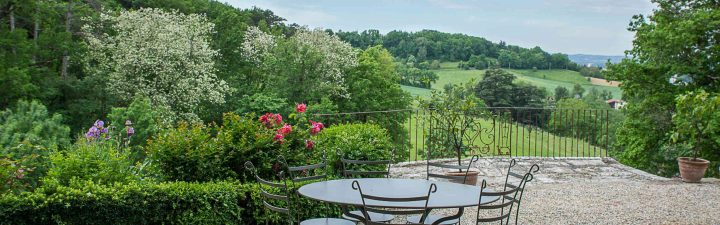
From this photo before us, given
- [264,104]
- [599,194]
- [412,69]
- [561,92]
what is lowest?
[599,194]

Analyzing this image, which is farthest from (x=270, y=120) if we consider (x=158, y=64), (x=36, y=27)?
(x=36, y=27)

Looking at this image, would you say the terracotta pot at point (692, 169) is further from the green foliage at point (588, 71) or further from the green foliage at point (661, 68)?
the green foliage at point (588, 71)

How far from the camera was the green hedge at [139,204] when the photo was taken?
4086mm

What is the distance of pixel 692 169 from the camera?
869cm

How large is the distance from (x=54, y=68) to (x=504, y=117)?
15117mm

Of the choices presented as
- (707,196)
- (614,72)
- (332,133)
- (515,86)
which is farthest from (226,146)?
(515,86)

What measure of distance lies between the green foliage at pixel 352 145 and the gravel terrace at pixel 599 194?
1029mm

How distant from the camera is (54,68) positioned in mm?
19250

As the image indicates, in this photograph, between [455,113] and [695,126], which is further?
[695,126]

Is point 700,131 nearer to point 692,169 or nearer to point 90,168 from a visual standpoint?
point 692,169

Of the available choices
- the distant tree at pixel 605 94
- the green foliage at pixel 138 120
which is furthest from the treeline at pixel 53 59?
the distant tree at pixel 605 94

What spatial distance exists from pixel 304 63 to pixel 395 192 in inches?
818

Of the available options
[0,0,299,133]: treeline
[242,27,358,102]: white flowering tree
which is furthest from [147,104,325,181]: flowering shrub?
[242,27,358,102]: white flowering tree

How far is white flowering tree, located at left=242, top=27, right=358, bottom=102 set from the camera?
24.0m
